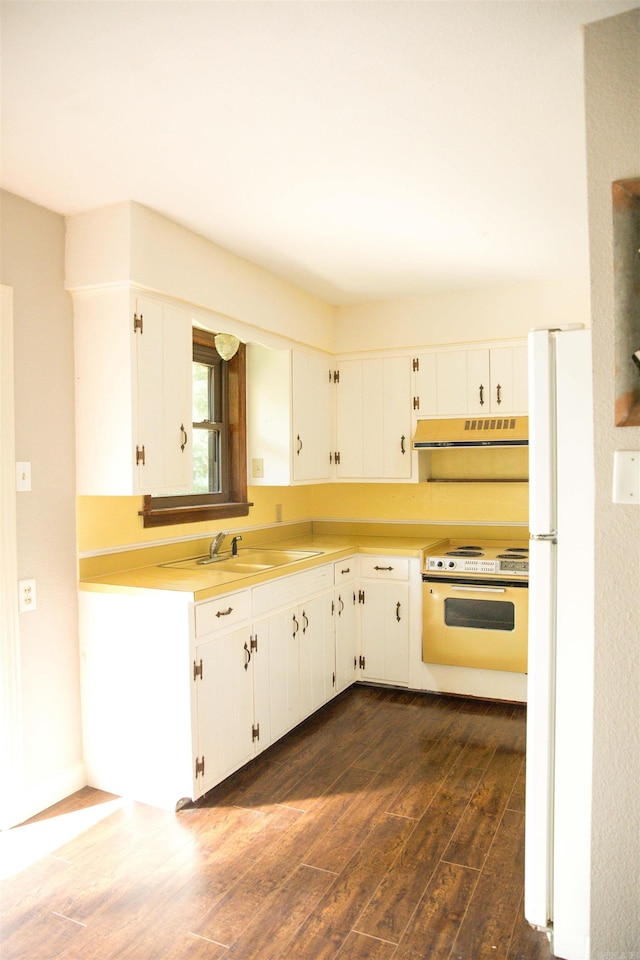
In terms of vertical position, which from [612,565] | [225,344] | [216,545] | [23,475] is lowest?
[216,545]

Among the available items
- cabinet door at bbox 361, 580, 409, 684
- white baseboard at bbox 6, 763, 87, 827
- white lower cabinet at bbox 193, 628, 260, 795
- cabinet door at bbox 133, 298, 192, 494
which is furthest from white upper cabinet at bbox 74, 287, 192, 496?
cabinet door at bbox 361, 580, 409, 684

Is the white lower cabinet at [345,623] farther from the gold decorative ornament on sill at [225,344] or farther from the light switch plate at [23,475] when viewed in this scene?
the light switch plate at [23,475]

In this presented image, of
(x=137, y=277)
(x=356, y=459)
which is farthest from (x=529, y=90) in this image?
(x=356, y=459)

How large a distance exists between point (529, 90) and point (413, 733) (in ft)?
9.96

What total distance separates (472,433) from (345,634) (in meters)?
1.52

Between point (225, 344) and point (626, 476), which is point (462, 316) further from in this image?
point (626, 476)

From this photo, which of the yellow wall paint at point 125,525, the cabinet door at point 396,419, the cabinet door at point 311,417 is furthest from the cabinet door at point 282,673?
the cabinet door at point 396,419

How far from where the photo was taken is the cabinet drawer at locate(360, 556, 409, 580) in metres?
4.23

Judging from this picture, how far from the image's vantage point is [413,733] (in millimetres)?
3613

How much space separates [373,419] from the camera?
4590 mm

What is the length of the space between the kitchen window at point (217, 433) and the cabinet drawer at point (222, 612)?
2.84 feet

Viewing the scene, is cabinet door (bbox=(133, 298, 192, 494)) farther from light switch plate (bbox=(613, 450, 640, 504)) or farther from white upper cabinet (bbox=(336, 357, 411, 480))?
light switch plate (bbox=(613, 450, 640, 504))

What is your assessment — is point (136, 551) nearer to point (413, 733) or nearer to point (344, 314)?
point (413, 733)

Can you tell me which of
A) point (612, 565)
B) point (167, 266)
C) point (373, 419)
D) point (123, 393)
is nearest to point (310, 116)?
point (167, 266)
